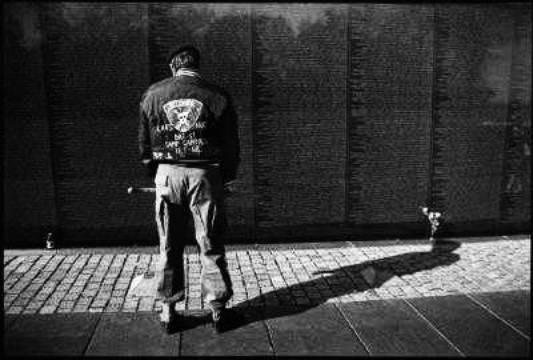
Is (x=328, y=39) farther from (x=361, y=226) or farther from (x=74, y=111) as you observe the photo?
(x=74, y=111)

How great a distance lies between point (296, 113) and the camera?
737cm

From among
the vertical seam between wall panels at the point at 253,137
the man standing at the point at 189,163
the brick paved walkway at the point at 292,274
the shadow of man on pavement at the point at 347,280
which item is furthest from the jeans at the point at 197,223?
the vertical seam between wall panels at the point at 253,137

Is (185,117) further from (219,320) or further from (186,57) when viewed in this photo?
(219,320)

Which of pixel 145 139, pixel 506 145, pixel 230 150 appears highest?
pixel 145 139

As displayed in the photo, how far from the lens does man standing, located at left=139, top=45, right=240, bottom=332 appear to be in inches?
176

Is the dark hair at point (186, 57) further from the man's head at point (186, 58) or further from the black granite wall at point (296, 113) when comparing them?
the black granite wall at point (296, 113)

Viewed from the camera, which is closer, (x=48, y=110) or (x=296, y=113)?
(x=48, y=110)

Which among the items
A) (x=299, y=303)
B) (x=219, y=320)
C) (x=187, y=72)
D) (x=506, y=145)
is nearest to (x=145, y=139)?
(x=187, y=72)

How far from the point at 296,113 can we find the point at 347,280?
8.76ft

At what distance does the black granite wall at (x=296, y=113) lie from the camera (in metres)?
6.97

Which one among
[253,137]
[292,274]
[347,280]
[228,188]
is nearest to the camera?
[347,280]

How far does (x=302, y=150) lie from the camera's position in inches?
294

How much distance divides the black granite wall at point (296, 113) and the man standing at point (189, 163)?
2.65m

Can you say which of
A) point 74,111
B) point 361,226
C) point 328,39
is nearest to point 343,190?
point 361,226
